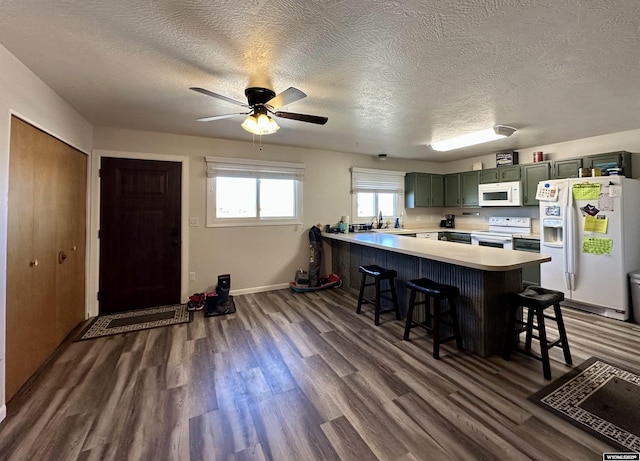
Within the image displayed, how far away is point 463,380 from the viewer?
2.09 meters

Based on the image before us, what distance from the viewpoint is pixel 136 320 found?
3268 mm

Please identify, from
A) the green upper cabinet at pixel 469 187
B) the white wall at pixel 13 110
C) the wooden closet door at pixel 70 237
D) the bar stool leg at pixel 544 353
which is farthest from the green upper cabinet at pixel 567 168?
the wooden closet door at pixel 70 237

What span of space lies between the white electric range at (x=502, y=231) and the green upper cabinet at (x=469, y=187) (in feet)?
1.59

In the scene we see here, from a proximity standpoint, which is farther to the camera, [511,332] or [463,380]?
[511,332]

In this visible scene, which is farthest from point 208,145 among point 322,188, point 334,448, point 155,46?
point 334,448

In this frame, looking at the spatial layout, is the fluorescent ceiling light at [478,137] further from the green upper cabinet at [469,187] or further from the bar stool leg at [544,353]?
the bar stool leg at [544,353]

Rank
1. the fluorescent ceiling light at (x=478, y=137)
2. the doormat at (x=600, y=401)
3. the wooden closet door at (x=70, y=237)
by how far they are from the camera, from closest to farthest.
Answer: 1. the doormat at (x=600, y=401)
2. the wooden closet door at (x=70, y=237)
3. the fluorescent ceiling light at (x=478, y=137)

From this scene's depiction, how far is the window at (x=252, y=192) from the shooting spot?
13.2 ft

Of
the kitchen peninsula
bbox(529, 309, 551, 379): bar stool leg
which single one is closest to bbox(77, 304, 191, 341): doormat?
the kitchen peninsula

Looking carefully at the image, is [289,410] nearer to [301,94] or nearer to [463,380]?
[463,380]

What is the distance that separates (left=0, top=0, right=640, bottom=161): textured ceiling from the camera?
147 cm

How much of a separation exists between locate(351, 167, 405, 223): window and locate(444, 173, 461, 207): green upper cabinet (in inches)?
40.5

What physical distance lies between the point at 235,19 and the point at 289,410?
7.81 feet

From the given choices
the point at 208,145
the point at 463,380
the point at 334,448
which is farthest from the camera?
the point at 208,145
